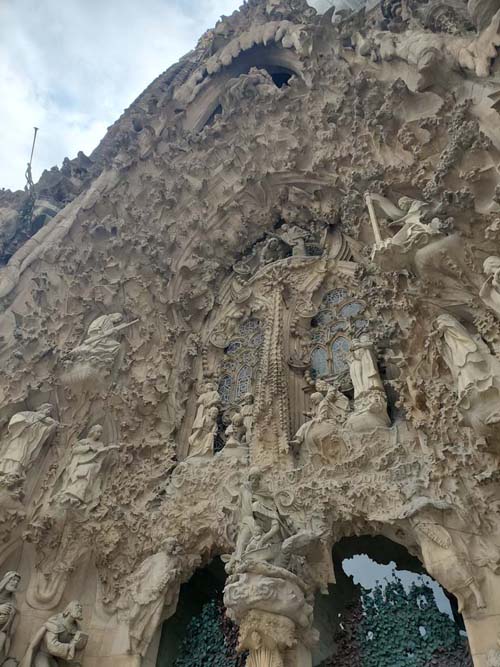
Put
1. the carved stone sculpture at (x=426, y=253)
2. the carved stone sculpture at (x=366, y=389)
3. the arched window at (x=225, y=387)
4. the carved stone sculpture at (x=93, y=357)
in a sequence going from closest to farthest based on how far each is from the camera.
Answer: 1. the carved stone sculpture at (x=426, y=253)
2. the carved stone sculpture at (x=366, y=389)
3. the carved stone sculpture at (x=93, y=357)
4. the arched window at (x=225, y=387)

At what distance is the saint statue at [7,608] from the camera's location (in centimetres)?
450

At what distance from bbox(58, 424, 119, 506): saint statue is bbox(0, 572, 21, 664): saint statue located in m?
0.80

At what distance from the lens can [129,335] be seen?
6.97 m

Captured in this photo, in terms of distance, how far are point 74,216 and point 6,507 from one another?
4711mm

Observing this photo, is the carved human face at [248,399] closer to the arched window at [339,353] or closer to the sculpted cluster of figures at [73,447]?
the arched window at [339,353]

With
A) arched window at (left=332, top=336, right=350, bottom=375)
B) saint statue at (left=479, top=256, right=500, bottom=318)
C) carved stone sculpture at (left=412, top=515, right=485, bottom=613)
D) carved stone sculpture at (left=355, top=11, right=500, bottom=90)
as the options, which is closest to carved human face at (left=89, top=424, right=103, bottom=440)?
arched window at (left=332, top=336, right=350, bottom=375)

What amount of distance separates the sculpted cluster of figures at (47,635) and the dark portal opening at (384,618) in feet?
6.96

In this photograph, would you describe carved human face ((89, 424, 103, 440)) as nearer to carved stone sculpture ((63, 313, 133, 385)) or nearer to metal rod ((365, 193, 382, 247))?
carved stone sculpture ((63, 313, 133, 385))

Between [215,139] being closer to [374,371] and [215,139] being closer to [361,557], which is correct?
[374,371]

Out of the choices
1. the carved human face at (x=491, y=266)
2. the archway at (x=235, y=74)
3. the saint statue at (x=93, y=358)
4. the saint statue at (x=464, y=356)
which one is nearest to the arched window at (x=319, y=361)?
the saint statue at (x=464, y=356)

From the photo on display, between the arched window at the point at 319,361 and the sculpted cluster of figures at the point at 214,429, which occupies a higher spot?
the arched window at the point at 319,361

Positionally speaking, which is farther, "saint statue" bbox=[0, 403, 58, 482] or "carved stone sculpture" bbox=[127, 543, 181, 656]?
"saint statue" bbox=[0, 403, 58, 482]

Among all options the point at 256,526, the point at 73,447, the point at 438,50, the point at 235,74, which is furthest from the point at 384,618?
the point at 235,74

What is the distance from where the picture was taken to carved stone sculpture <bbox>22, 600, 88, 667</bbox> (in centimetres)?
449
